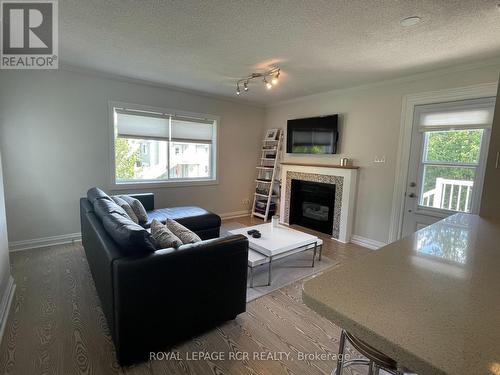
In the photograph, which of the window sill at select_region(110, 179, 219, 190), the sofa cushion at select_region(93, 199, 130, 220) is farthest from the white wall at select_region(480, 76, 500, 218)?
the window sill at select_region(110, 179, 219, 190)

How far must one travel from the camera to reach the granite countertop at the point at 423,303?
0.51m

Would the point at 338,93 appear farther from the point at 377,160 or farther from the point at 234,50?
the point at 234,50

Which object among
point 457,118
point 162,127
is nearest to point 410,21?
point 457,118

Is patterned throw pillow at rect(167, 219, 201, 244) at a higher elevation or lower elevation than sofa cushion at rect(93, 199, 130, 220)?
lower

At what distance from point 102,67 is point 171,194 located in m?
2.14

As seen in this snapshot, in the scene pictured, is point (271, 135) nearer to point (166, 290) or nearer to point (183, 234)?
point (183, 234)

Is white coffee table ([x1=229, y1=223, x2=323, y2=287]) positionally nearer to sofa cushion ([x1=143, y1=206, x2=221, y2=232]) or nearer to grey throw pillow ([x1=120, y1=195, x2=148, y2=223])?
sofa cushion ([x1=143, y1=206, x2=221, y2=232])

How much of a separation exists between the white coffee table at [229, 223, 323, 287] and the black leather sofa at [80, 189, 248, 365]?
638 mm

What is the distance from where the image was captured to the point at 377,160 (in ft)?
12.5

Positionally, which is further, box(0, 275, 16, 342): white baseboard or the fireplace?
the fireplace

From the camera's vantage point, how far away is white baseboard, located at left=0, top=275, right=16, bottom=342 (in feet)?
6.29

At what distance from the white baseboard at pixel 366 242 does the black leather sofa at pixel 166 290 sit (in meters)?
2.62

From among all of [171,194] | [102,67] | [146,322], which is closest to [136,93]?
[102,67]

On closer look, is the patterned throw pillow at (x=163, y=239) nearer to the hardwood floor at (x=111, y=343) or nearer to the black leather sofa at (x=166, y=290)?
the black leather sofa at (x=166, y=290)
